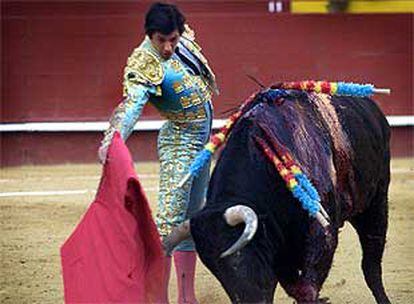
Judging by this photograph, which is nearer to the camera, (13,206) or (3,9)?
(13,206)

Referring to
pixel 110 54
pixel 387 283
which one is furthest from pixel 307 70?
pixel 387 283

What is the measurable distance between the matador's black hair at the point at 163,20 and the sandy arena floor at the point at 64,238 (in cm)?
122

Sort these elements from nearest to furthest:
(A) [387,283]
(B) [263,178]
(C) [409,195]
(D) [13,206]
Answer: (B) [263,178] → (A) [387,283] → (D) [13,206] → (C) [409,195]

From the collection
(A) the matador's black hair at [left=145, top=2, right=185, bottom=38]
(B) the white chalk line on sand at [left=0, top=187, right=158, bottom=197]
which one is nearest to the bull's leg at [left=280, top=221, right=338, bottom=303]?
(A) the matador's black hair at [left=145, top=2, right=185, bottom=38]

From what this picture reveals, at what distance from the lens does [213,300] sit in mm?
4125

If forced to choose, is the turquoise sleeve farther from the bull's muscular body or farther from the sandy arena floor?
the sandy arena floor

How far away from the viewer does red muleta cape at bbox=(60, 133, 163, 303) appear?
3088 mm

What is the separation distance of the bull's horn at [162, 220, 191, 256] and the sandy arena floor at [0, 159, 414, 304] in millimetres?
889

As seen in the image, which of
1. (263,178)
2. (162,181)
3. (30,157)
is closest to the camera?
(263,178)

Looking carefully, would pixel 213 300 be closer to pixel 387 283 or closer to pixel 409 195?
pixel 387 283

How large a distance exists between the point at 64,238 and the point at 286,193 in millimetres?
2336

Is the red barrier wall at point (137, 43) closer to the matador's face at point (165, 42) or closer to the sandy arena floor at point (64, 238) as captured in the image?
the sandy arena floor at point (64, 238)

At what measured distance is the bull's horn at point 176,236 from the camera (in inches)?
119

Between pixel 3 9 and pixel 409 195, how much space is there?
→ 3.15 m
